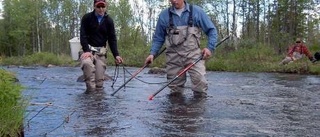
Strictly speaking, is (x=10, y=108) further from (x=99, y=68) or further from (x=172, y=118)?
(x=99, y=68)

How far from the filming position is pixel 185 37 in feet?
23.6

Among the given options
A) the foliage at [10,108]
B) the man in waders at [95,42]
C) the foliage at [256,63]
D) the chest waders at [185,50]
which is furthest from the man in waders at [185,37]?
the foliage at [256,63]

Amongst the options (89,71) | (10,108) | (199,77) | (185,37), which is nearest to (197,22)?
(185,37)

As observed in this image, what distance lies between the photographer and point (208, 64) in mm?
22969

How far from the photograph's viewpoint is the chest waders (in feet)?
23.6

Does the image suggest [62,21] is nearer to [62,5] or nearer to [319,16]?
[62,5]

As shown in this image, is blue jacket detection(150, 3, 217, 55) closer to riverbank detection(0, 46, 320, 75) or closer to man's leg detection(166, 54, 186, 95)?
man's leg detection(166, 54, 186, 95)

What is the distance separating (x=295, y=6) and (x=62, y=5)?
41.5 m

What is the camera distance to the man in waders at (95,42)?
8305 mm

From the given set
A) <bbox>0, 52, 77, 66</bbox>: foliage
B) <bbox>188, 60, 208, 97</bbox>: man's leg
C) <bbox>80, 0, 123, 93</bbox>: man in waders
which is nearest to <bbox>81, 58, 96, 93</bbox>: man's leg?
<bbox>80, 0, 123, 93</bbox>: man in waders

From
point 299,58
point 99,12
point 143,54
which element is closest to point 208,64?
point 299,58

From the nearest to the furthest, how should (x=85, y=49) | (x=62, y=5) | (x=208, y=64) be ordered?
(x=85, y=49) → (x=208, y=64) → (x=62, y=5)

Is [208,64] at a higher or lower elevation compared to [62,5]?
lower

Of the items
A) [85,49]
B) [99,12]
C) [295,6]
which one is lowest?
[85,49]
